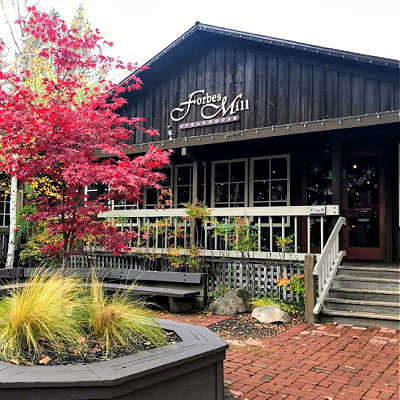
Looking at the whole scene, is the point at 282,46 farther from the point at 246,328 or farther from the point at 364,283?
the point at 246,328

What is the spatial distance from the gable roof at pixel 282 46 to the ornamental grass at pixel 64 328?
624cm


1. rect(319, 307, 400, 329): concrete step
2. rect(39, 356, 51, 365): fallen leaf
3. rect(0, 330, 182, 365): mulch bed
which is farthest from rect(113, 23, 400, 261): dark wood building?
rect(39, 356, 51, 365): fallen leaf

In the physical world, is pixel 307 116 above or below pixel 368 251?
above

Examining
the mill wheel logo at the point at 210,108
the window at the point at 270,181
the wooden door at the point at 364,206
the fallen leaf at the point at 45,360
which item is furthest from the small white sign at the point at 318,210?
the fallen leaf at the point at 45,360

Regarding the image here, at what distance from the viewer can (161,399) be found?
2.57 meters

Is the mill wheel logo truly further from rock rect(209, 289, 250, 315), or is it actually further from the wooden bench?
rock rect(209, 289, 250, 315)

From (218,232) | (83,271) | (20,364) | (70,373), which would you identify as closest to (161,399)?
(70,373)

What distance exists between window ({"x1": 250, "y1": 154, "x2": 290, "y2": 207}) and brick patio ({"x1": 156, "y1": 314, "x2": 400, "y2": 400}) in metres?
3.99

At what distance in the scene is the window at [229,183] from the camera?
9.77m

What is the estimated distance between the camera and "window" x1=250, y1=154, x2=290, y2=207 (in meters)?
9.25

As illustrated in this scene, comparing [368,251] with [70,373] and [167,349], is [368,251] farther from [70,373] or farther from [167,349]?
[70,373]

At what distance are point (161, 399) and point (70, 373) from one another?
0.59 metres

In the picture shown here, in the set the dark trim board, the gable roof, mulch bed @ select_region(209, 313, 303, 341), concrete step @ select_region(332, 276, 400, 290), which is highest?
the gable roof

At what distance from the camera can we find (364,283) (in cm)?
663
